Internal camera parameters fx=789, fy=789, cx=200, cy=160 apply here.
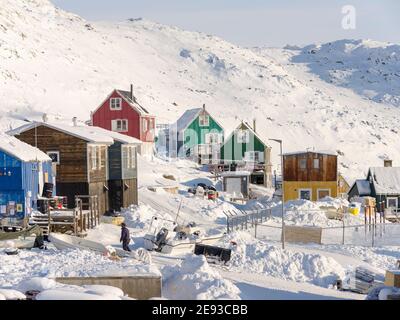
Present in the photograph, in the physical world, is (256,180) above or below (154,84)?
below

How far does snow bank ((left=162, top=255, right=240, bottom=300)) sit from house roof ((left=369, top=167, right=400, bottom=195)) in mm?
31660

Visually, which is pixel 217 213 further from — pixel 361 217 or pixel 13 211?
pixel 13 211

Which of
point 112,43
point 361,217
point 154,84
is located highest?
point 112,43

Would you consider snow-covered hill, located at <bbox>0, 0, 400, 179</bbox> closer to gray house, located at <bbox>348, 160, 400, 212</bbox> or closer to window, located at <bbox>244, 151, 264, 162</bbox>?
window, located at <bbox>244, 151, 264, 162</bbox>

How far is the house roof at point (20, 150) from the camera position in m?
32.3

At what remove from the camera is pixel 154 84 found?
106 m

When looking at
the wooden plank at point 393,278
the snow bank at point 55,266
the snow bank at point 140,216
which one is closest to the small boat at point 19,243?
the snow bank at point 55,266

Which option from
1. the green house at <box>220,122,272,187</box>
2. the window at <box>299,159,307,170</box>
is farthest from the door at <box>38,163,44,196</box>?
the green house at <box>220,122,272,187</box>

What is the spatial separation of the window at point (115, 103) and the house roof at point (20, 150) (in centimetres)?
3007

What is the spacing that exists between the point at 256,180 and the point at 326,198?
14553 mm

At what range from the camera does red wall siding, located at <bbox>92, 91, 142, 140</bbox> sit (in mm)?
64938

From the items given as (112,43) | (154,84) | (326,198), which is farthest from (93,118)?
(112,43)

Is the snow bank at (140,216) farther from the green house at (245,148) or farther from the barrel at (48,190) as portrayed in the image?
the green house at (245,148)

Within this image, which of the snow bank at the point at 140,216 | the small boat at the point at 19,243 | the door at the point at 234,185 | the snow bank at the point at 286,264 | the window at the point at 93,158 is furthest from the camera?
the door at the point at 234,185
